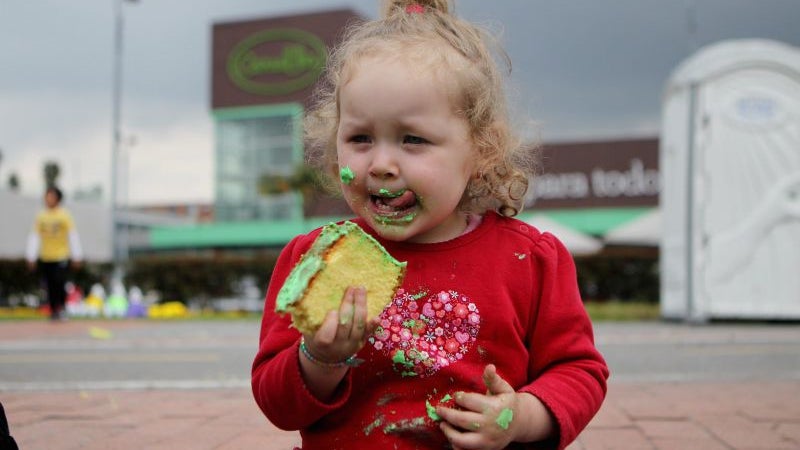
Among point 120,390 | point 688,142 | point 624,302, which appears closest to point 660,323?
point 688,142

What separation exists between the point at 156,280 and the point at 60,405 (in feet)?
38.5

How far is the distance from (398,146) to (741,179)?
848 centimetres

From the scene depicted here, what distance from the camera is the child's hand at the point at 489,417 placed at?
4.57 feet

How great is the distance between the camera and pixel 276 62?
113ft

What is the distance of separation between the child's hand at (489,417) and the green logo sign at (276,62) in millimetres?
32987

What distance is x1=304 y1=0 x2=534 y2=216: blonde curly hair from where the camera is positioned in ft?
5.07

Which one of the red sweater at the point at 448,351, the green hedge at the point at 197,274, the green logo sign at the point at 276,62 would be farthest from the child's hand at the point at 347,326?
the green logo sign at the point at 276,62

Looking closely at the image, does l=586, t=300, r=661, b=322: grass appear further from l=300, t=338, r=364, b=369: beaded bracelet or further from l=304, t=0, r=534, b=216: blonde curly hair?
l=300, t=338, r=364, b=369: beaded bracelet

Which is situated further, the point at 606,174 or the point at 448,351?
the point at 606,174

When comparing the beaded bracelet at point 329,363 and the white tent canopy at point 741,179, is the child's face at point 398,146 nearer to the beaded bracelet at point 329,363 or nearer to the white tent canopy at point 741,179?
the beaded bracelet at point 329,363

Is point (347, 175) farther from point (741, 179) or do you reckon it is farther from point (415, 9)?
point (741, 179)

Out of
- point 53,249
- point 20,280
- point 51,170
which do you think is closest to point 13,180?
point 51,170

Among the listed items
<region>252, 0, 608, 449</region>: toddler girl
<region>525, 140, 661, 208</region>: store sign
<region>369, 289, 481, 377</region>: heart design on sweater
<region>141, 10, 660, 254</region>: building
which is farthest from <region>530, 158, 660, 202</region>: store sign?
<region>369, 289, 481, 377</region>: heart design on sweater

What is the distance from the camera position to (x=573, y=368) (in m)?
1.56
